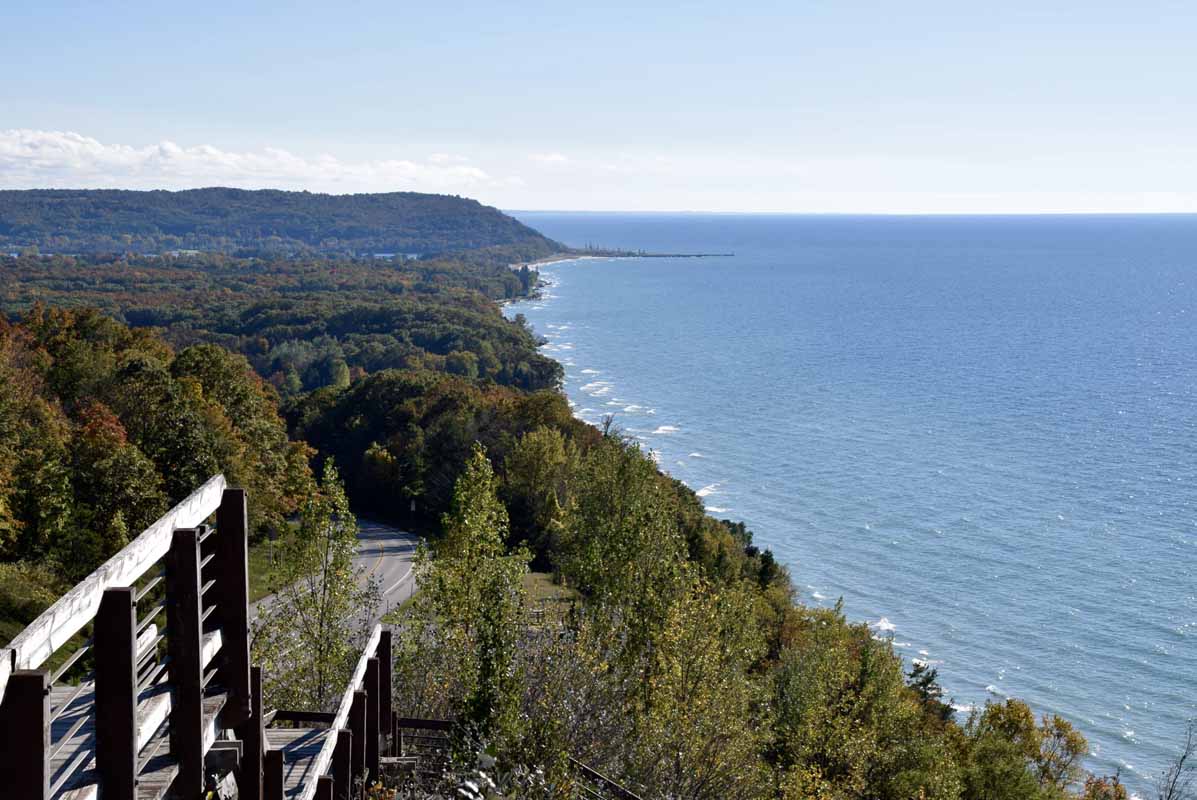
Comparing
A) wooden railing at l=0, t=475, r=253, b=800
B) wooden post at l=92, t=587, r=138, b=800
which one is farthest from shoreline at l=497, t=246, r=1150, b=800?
wooden post at l=92, t=587, r=138, b=800

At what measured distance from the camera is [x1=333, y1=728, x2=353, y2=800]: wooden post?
36.0 ft

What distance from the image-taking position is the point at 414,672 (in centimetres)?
2031

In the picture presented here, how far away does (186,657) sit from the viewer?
18.4 feet

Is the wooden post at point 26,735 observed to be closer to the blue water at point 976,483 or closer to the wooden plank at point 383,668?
the wooden plank at point 383,668

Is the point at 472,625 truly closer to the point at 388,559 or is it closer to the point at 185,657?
the point at 185,657

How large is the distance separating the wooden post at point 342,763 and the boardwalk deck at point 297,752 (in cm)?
17

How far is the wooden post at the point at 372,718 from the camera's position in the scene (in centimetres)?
1273

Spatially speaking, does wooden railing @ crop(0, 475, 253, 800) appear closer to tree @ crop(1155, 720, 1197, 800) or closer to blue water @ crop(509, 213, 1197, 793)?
tree @ crop(1155, 720, 1197, 800)

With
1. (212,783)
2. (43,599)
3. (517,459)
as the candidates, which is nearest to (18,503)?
(43,599)

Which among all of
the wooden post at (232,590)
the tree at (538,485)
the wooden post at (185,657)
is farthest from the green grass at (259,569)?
the wooden post at (185,657)

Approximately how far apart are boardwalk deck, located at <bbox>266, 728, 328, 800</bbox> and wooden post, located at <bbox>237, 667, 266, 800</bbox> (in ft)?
9.20

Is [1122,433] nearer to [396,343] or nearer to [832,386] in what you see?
[832,386]

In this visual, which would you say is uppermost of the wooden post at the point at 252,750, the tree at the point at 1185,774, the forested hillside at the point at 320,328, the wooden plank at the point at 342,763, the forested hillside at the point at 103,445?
the wooden post at the point at 252,750

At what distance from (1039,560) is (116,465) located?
51.0 m
